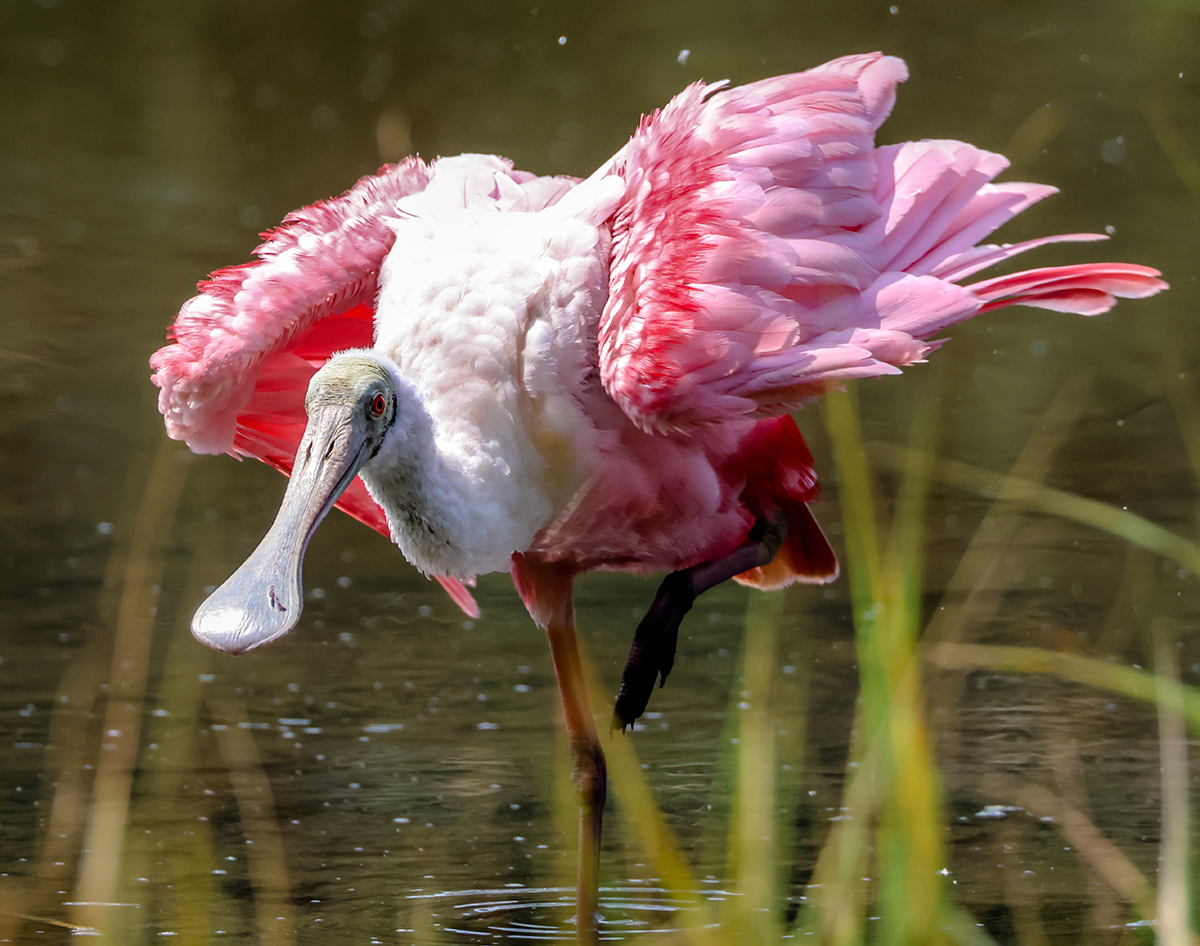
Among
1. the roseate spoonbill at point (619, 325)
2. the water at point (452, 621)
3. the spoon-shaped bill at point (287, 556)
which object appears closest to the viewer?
the spoon-shaped bill at point (287, 556)

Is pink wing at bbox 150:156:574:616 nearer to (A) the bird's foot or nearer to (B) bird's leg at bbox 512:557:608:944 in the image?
(B) bird's leg at bbox 512:557:608:944

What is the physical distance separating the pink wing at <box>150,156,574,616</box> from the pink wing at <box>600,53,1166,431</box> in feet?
1.33

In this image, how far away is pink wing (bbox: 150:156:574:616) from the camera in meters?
3.33

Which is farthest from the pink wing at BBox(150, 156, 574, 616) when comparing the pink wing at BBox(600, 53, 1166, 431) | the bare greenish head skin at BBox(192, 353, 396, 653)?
the bare greenish head skin at BBox(192, 353, 396, 653)

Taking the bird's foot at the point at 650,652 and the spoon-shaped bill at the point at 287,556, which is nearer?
the spoon-shaped bill at the point at 287,556

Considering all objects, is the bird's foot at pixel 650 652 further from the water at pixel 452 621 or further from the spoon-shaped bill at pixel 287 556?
the spoon-shaped bill at pixel 287 556

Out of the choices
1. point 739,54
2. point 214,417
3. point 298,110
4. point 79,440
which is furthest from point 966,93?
point 214,417

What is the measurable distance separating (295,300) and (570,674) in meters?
0.89

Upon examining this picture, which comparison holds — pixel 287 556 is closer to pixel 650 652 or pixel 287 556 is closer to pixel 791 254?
pixel 650 652

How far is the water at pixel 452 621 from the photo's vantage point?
3.24 meters

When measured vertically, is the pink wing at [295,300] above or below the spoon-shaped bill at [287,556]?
above

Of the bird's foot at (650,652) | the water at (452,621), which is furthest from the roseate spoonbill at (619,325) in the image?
the water at (452,621)

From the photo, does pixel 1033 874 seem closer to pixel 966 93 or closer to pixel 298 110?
pixel 966 93

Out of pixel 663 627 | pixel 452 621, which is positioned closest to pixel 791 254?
pixel 663 627
